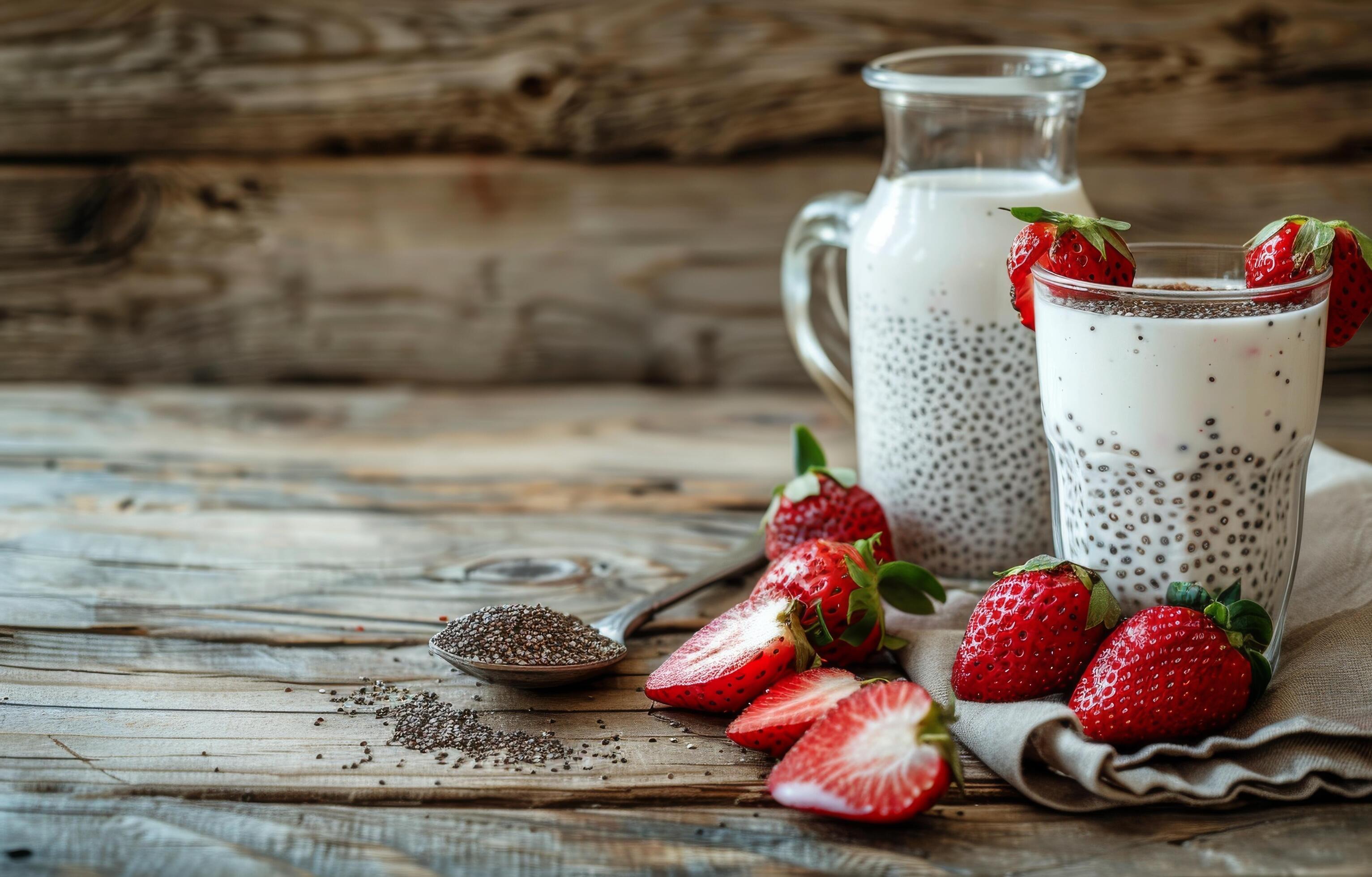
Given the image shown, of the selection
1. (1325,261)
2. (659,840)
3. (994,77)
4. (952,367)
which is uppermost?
(994,77)

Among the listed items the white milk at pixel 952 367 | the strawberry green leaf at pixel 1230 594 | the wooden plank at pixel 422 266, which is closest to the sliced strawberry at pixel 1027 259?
the white milk at pixel 952 367

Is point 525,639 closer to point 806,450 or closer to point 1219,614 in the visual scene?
point 806,450

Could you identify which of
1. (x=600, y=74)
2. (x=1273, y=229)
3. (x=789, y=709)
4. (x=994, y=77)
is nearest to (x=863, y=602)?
(x=789, y=709)

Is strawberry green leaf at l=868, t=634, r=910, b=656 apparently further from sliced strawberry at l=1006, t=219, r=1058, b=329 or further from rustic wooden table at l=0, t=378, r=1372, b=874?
sliced strawberry at l=1006, t=219, r=1058, b=329

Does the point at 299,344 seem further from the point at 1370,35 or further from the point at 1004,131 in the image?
the point at 1370,35

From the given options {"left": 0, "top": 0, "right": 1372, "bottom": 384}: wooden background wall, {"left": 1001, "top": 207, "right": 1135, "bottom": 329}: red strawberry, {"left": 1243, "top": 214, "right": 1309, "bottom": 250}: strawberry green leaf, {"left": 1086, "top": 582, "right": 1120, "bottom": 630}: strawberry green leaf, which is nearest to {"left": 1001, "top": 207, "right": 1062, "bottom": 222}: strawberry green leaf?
{"left": 1001, "top": 207, "right": 1135, "bottom": 329}: red strawberry

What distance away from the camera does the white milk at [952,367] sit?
928 mm

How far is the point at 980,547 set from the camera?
1.00 meters

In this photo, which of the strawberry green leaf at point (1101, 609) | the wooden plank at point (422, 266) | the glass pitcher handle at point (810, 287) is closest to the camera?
the strawberry green leaf at point (1101, 609)

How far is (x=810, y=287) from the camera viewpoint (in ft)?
3.69

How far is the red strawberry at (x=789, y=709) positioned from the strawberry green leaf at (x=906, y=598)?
12cm

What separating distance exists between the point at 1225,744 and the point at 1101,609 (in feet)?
0.33

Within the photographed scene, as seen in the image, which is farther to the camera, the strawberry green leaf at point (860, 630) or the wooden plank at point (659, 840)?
the strawberry green leaf at point (860, 630)

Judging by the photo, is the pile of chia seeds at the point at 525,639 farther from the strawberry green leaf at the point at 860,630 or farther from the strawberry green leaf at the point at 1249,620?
the strawberry green leaf at the point at 1249,620
